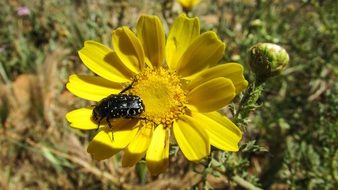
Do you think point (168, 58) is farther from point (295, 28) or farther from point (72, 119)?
point (295, 28)

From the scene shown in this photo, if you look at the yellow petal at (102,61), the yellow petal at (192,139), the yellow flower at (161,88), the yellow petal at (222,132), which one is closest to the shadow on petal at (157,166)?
the yellow flower at (161,88)

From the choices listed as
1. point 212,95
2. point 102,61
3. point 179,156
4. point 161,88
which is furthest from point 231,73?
point 179,156

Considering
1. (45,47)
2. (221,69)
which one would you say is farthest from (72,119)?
(45,47)

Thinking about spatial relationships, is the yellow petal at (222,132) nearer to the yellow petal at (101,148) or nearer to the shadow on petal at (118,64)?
the yellow petal at (101,148)

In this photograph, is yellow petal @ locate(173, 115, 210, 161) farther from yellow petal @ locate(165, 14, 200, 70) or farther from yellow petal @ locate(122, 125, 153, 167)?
yellow petal @ locate(165, 14, 200, 70)

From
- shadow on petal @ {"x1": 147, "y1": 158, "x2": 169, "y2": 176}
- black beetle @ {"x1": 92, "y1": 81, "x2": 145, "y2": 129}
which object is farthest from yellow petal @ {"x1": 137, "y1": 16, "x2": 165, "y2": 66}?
shadow on petal @ {"x1": 147, "y1": 158, "x2": 169, "y2": 176}
